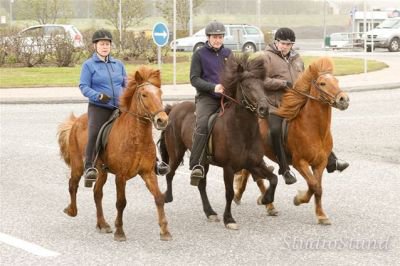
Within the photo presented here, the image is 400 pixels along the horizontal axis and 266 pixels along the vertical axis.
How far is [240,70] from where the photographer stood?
9.74 metres

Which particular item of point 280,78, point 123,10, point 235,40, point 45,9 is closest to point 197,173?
point 280,78

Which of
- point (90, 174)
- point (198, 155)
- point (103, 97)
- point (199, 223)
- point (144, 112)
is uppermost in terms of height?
point (103, 97)

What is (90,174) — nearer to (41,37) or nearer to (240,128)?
(240,128)

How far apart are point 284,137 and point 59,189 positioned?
374 cm

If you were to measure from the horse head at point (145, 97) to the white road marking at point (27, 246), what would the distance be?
5.69 ft

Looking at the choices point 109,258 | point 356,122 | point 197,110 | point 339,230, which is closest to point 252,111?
point 197,110

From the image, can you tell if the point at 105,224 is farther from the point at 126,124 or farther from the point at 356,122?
the point at 356,122

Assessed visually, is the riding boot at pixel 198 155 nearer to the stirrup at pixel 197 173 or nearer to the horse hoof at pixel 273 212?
the stirrup at pixel 197 173

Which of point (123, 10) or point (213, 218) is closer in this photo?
point (213, 218)

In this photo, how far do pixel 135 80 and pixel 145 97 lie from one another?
31cm

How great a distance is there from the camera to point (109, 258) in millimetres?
8508

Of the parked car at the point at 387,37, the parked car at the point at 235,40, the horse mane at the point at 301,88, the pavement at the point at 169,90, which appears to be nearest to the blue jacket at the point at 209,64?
the horse mane at the point at 301,88

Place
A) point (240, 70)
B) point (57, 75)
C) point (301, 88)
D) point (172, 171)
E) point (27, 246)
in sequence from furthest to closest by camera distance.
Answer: point (57, 75), point (172, 171), point (301, 88), point (240, 70), point (27, 246)

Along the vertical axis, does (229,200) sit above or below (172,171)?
below
